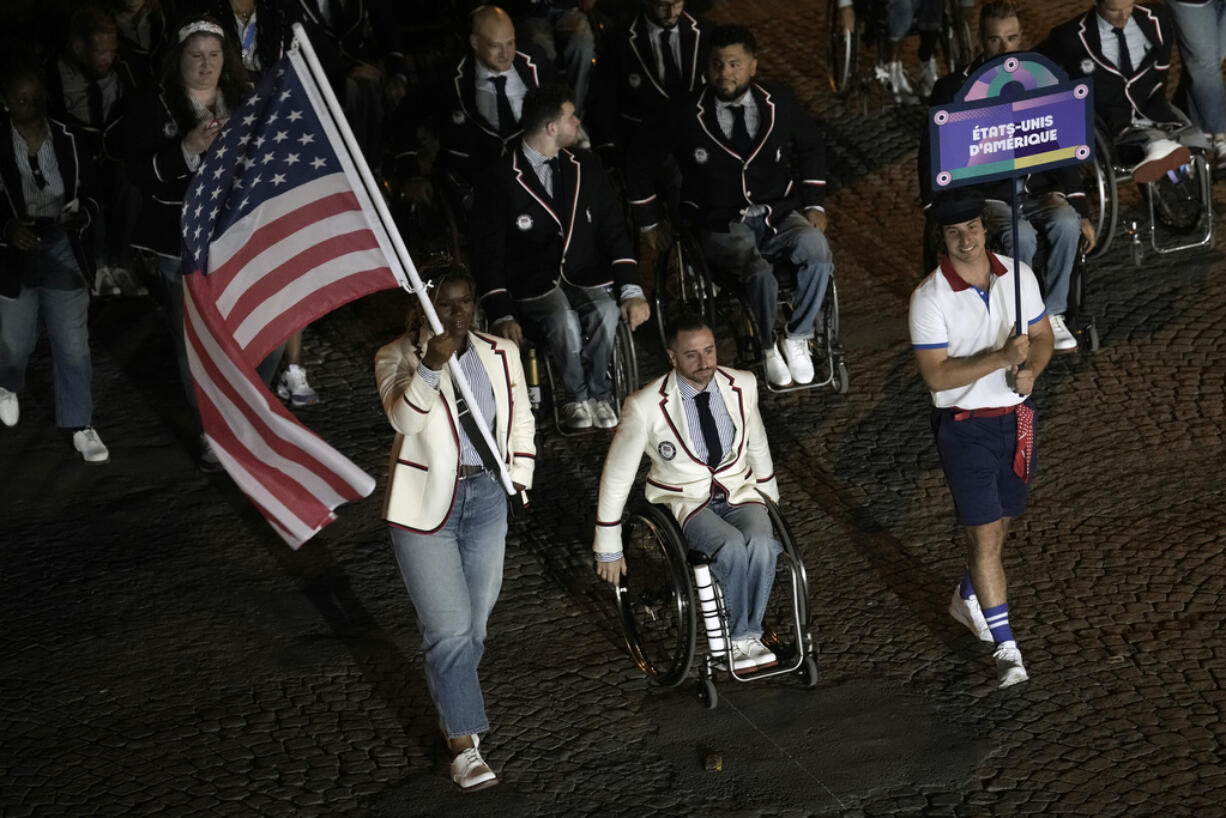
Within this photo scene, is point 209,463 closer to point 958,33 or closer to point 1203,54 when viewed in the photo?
point 958,33

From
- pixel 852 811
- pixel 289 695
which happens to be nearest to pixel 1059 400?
pixel 852 811

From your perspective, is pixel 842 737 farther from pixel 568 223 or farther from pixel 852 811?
pixel 568 223

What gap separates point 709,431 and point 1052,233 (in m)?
3.12

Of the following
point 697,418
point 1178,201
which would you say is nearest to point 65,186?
point 697,418

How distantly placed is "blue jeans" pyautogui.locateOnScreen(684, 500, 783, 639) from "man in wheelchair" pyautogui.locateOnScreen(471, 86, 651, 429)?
7.07ft

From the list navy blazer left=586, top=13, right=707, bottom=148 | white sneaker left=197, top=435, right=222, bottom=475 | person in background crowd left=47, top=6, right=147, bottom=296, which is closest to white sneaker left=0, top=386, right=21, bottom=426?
person in background crowd left=47, top=6, right=147, bottom=296

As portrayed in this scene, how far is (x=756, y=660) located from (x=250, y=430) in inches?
82.6

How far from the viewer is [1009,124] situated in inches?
281

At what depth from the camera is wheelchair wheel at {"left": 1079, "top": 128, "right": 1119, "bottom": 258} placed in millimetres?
9742

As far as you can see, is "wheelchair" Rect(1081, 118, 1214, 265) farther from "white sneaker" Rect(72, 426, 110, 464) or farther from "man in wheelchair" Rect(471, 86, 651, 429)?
"white sneaker" Rect(72, 426, 110, 464)

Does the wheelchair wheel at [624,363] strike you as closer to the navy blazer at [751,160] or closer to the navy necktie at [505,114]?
the navy blazer at [751,160]

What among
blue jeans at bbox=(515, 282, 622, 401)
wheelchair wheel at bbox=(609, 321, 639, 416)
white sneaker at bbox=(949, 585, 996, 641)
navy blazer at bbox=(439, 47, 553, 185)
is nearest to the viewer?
white sneaker at bbox=(949, 585, 996, 641)

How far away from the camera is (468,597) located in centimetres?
651

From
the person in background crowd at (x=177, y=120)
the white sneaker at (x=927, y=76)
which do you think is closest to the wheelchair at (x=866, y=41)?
the white sneaker at (x=927, y=76)
